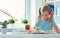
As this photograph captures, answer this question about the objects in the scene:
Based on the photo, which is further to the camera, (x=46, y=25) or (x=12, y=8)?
(x=12, y=8)

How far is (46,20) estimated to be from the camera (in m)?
2.38

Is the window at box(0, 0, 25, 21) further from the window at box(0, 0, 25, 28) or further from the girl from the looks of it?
the girl

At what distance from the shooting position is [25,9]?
3.55 metres

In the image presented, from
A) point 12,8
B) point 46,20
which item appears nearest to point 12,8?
point 12,8

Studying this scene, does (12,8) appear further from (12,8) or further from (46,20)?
(46,20)

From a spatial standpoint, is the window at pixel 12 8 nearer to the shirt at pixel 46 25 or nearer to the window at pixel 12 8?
the window at pixel 12 8

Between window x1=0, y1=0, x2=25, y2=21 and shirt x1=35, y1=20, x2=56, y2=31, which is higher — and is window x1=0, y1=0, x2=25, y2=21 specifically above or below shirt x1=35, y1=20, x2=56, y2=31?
above

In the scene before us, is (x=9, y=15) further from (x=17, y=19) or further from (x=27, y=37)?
(x=27, y=37)

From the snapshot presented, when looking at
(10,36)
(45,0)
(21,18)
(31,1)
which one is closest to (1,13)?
(21,18)

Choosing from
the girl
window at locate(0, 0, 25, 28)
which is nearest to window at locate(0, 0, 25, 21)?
window at locate(0, 0, 25, 28)

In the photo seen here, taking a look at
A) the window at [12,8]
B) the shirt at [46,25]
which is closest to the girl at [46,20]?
the shirt at [46,25]

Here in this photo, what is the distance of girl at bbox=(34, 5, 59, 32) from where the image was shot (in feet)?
7.53

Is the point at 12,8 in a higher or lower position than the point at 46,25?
higher

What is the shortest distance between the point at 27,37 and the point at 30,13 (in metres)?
1.69
